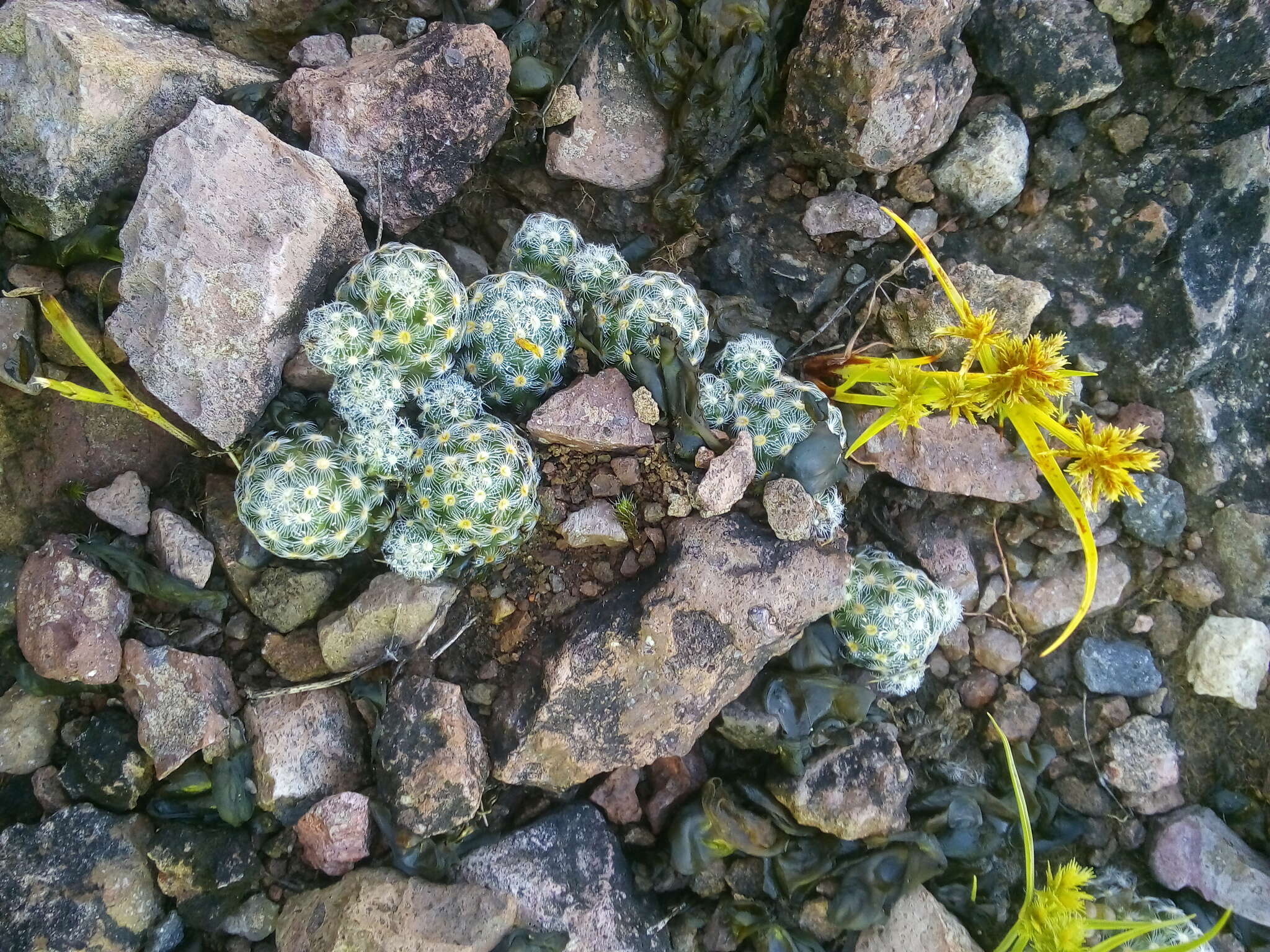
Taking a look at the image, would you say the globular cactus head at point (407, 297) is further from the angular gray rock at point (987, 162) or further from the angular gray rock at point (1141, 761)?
the angular gray rock at point (1141, 761)

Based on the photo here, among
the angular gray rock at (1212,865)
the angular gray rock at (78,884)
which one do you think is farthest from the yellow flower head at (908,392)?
the angular gray rock at (78,884)

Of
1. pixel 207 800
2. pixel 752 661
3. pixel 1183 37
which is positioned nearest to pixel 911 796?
pixel 752 661

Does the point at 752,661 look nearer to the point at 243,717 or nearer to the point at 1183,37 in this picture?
the point at 243,717

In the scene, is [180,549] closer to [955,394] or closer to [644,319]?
[644,319]

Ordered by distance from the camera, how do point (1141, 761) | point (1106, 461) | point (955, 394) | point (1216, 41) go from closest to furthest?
1. point (1106, 461)
2. point (955, 394)
3. point (1216, 41)
4. point (1141, 761)

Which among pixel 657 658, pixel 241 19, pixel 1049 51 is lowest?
pixel 657 658

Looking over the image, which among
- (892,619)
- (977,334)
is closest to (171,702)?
(892,619)
